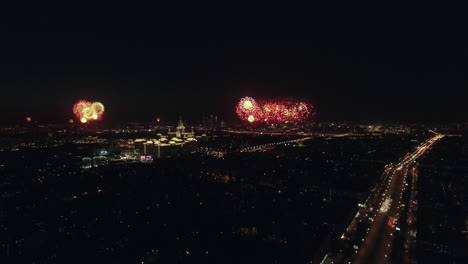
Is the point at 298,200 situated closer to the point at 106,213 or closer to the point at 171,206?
the point at 171,206

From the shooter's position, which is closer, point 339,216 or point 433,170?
point 339,216

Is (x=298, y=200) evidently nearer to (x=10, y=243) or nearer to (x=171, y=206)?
(x=171, y=206)

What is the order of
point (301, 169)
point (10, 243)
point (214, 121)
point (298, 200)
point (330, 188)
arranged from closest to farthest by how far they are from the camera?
point (10, 243) → point (298, 200) → point (330, 188) → point (301, 169) → point (214, 121)

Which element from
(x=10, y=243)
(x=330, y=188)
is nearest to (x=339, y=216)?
(x=330, y=188)

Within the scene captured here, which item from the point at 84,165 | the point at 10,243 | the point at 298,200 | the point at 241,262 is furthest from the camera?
the point at 84,165

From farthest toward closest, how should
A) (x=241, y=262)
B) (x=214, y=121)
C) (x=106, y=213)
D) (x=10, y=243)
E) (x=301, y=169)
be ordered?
1. (x=214, y=121)
2. (x=301, y=169)
3. (x=106, y=213)
4. (x=10, y=243)
5. (x=241, y=262)

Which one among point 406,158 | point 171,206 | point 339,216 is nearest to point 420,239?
point 339,216
